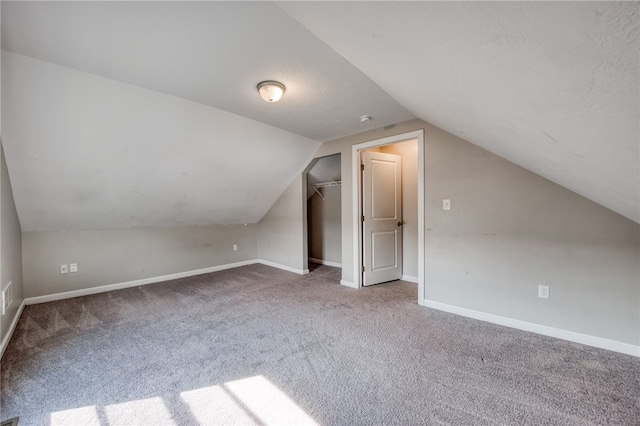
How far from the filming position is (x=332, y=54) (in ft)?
5.89

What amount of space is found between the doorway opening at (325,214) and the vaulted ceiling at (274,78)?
138 centimetres

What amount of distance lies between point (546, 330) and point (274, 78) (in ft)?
10.5

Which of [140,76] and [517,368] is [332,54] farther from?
[517,368]

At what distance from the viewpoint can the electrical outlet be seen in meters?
2.33

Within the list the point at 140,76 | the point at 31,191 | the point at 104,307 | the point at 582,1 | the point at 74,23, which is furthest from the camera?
the point at 104,307

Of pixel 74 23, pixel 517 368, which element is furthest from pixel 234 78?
pixel 517 368

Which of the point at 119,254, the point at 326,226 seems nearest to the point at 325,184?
the point at 326,226

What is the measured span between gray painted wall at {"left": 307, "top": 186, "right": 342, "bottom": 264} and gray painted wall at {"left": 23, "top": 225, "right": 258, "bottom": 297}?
1.54m

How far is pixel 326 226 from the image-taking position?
534 centimetres

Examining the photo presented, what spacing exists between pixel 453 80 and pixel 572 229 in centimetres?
190

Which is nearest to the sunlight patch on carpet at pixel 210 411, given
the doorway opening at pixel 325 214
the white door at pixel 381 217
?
the white door at pixel 381 217

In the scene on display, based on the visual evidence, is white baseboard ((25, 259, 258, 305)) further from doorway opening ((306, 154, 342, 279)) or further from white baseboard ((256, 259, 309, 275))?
doorway opening ((306, 154, 342, 279))

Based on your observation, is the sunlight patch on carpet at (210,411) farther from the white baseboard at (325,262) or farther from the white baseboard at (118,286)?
the white baseboard at (325,262)

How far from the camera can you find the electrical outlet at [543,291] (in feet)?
7.66
